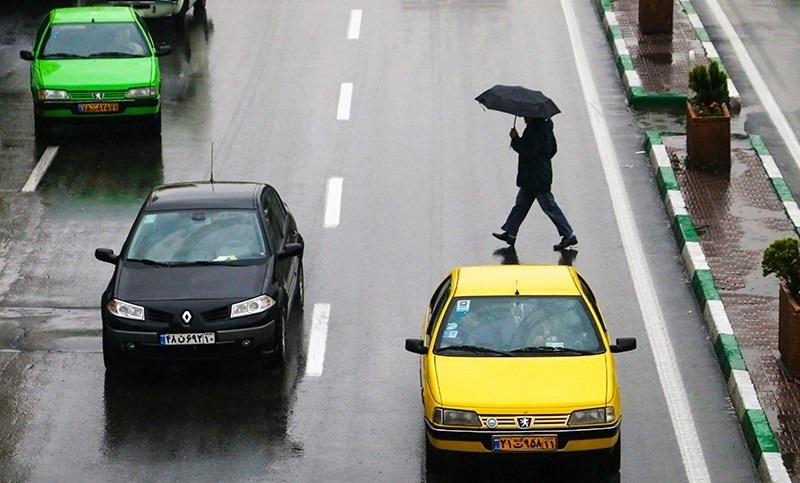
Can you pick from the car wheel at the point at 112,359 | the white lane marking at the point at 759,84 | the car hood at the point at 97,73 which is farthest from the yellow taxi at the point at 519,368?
the car hood at the point at 97,73

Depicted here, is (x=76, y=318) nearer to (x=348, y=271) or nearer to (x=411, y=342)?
(x=348, y=271)

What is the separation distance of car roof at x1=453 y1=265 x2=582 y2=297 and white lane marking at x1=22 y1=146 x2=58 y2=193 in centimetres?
848

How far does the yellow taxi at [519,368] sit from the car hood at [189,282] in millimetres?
1861

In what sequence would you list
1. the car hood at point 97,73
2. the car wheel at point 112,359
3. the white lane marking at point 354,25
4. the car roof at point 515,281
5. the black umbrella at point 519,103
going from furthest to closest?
the white lane marking at point 354,25, the car hood at point 97,73, the black umbrella at point 519,103, the car wheel at point 112,359, the car roof at point 515,281

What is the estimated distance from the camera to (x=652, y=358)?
15914 millimetres

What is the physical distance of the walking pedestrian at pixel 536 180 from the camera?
62.1 feet

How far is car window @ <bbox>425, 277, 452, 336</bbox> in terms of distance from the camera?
14.3 m

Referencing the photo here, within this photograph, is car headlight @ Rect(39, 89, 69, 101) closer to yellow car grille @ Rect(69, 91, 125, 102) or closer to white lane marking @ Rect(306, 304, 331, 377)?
yellow car grille @ Rect(69, 91, 125, 102)

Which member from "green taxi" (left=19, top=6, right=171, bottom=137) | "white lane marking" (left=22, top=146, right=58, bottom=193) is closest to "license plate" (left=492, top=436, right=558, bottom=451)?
"white lane marking" (left=22, top=146, right=58, bottom=193)

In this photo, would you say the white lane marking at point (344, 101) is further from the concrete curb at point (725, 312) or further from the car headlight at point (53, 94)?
the concrete curb at point (725, 312)

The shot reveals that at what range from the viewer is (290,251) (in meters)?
16.0

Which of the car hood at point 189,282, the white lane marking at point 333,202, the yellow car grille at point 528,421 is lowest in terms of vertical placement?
the white lane marking at point 333,202

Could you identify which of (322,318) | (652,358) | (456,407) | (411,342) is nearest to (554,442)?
(456,407)

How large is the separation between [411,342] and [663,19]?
581 inches
